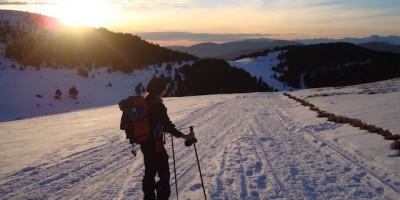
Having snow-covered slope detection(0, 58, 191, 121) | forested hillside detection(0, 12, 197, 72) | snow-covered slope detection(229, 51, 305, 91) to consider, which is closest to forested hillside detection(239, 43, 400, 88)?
snow-covered slope detection(229, 51, 305, 91)

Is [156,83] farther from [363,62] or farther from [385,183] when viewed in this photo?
[363,62]

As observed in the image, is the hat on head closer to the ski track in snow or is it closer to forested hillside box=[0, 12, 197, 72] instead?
the ski track in snow

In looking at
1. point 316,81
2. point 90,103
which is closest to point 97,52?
point 90,103

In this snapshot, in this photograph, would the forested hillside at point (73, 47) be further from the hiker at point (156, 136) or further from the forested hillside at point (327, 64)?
the forested hillside at point (327, 64)

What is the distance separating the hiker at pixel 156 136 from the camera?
5.86m

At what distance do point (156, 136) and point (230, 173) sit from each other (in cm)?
356

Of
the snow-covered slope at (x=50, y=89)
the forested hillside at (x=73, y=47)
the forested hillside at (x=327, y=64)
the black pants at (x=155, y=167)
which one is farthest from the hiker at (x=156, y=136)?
the forested hillside at (x=327, y=64)

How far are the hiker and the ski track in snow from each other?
123 cm

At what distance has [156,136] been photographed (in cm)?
586

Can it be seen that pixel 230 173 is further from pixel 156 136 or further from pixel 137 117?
pixel 137 117

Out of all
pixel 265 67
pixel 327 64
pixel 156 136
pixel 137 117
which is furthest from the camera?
pixel 265 67

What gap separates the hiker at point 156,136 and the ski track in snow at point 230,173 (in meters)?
1.23

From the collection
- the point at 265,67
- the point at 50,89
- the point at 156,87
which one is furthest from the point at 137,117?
the point at 265,67

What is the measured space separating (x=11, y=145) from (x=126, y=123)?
32.3ft
